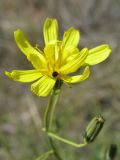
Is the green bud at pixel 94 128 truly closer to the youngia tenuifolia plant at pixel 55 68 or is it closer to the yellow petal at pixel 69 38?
the youngia tenuifolia plant at pixel 55 68

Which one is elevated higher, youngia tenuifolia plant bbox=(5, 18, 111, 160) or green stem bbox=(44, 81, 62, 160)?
youngia tenuifolia plant bbox=(5, 18, 111, 160)

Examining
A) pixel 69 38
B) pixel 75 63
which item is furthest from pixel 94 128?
pixel 69 38

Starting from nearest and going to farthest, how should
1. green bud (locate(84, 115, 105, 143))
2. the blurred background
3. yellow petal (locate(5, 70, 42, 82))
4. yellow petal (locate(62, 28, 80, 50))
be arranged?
green bud (locate(84, 115, 105, 143)), yellow petal (locate(5, 70, 42, 82)), yellow petal (locate(62, 28, 80, 50)), the blurred background

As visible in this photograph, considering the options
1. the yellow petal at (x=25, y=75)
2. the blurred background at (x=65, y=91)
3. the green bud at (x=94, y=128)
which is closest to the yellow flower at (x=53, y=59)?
the yellow petal at (x=25, y=75)

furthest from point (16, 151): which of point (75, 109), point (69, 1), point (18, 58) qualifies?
point (69, 1)

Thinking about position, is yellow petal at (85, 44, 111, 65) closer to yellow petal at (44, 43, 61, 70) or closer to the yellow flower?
the yellow flower

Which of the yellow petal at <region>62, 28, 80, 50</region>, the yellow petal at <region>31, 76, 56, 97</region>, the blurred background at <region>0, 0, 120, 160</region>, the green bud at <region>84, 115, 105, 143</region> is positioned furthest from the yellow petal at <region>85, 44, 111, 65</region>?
the blurred background at <region>0, 0, 120, 160</region>

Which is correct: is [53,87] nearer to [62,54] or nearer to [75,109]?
[62,54]
